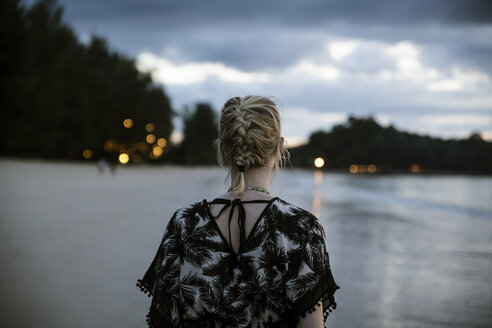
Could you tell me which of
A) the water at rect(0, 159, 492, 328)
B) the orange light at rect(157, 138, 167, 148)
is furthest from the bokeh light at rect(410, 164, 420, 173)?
the water at rect(0, 159, 492, 328)

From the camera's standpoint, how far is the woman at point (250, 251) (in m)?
1.94

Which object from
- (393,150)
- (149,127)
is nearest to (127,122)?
(149,127)

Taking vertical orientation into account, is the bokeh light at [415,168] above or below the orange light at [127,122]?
below

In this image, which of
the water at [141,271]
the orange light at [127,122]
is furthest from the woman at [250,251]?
the orange light at [127,122]

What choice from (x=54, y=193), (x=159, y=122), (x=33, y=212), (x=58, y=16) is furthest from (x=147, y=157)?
(x=33, y=212)

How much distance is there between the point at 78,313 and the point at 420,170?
441 ft

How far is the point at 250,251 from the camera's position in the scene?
1.95 metres

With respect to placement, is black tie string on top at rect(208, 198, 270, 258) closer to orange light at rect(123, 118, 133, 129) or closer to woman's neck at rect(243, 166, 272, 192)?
woman's neck at rect(243, 166, 272, 192)

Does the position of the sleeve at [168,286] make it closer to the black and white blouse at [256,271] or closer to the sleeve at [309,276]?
the black and white blouse at [256,271]

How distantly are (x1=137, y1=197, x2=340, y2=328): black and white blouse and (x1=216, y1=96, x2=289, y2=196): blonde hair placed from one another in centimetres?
16

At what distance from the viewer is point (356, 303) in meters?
5.85

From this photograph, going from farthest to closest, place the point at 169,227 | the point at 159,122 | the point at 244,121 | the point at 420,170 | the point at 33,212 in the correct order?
the point at 420,170 < the point at 159,122 < the point at 33,212 < the point at 169,227 < the point at 244,121

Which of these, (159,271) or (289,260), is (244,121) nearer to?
(289,260)

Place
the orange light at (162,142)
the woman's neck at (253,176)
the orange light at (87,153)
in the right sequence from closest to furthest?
the woman's neck at (253,176) < the orange light at (87,153) < the orange light at (162,142)
